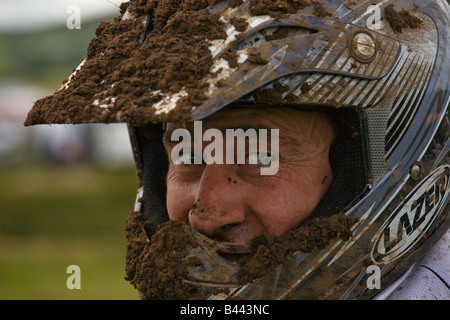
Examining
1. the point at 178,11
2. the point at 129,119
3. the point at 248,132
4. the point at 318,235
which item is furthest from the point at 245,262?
the point at 178,11

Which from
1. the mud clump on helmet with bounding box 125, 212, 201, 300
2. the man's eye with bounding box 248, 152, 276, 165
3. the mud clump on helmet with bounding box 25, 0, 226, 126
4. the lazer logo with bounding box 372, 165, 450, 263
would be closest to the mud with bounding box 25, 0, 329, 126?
the mud clump on helmet with bounding box 25, 0, 226, 126

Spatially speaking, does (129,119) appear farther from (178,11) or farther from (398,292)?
(398,292)

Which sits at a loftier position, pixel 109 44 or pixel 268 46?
pixel 109 44

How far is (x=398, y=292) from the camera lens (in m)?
2.84

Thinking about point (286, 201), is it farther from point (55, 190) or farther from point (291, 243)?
point (55, 190)

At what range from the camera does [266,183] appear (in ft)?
9.27

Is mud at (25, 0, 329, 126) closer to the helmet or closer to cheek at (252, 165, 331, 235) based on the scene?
the helmet

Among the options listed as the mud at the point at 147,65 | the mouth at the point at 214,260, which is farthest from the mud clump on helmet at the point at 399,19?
the mouth at the point at 214,260

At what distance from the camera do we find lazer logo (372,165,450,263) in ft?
8.98

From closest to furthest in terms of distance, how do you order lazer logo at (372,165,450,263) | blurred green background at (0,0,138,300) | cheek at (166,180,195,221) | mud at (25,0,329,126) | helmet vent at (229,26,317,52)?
mud at (25,0,329,126), helmet vent at (229,26,317,52), lazer logo at (372,165,450,263), cheek at (166,180,195,221), blurred green background at (0,0,138,300)

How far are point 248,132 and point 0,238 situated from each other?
982cm

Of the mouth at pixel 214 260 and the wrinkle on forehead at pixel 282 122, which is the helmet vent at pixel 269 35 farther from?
the mouth at pixel 214 260

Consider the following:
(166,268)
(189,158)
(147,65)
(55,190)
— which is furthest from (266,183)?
(55,190)

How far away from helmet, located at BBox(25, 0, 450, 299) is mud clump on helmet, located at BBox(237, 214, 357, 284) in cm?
2
